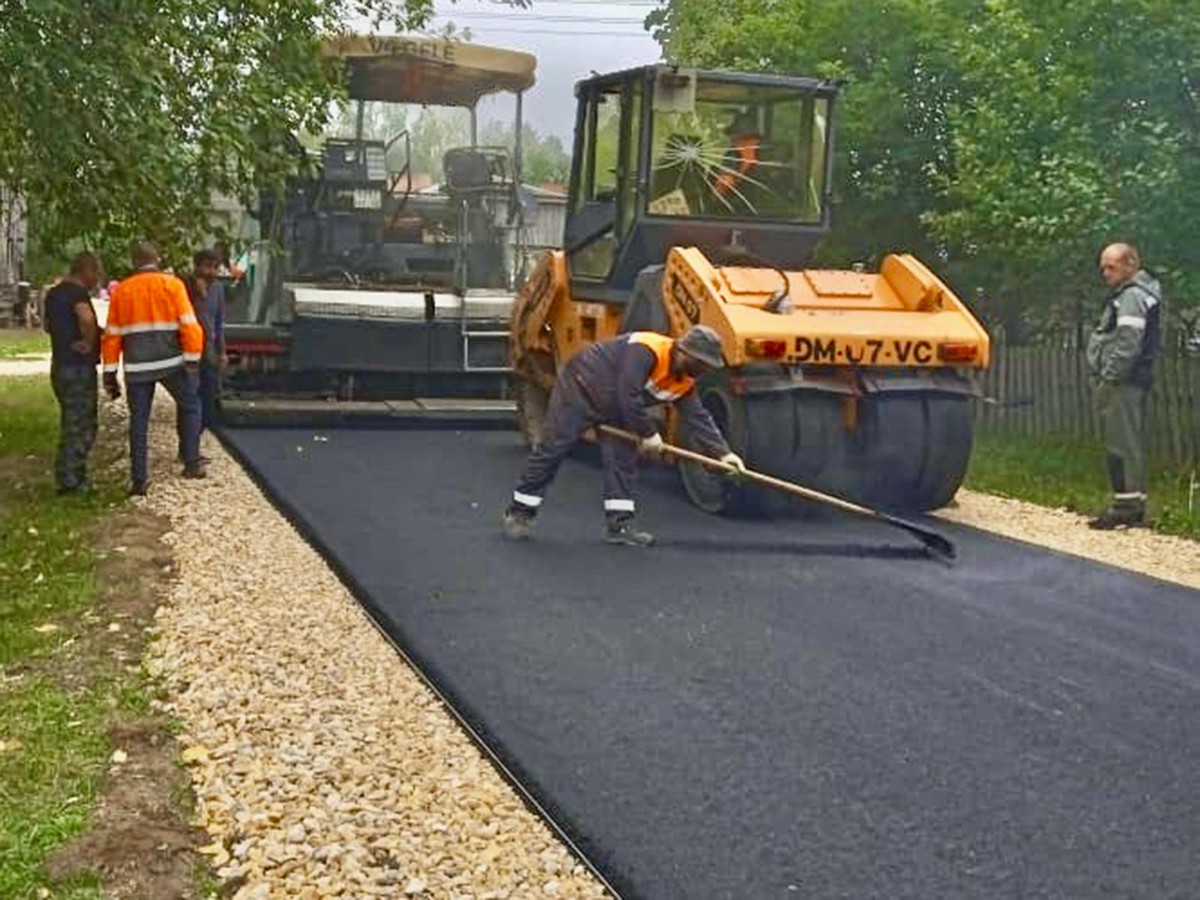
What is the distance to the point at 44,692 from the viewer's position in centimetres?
641

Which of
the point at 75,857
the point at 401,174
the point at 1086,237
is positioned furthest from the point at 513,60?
the point at 75,857

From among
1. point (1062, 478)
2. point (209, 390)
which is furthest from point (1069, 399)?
point (209, 390)

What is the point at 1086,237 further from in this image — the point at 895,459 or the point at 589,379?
the point at 589,379

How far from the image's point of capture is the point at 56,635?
739 centimetres

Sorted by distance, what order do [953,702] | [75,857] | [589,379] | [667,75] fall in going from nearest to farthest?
[75,857]
[953,702]
[589,379]
[667,75]

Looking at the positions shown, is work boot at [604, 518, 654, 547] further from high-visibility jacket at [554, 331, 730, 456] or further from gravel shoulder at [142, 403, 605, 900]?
gravel shoulder at [142, 403, 605, 900]

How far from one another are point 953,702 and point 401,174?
10.6 meters

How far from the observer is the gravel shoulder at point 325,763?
4598 mm

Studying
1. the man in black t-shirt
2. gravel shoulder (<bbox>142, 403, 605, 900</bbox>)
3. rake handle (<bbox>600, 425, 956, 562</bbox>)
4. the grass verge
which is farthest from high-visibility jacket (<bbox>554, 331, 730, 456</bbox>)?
the man in black t-shirt

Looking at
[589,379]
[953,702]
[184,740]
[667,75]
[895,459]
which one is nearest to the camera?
[184,740]

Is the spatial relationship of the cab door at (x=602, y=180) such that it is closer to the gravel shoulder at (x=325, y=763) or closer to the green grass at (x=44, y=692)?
the green grass at (x=44, y=692)

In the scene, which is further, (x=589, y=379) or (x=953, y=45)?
(x=953, y=45)

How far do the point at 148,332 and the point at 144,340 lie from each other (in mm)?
56

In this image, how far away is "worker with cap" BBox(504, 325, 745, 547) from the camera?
938 cm
